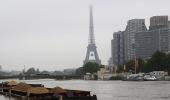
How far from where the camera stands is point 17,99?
6372 centimetres

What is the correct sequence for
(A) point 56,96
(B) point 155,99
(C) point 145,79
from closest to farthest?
(A) point 56,96
(B) point 155,99
(C) point 145,79

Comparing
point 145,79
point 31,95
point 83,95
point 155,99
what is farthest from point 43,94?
point 145,79

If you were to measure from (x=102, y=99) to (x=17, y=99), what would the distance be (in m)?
12.4

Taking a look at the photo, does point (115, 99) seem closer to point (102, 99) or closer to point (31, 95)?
point (102, 99)

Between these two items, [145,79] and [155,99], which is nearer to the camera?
[155,99]

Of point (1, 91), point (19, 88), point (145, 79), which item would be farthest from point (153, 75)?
point (19, 88)

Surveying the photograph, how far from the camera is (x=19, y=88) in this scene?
71.7 m

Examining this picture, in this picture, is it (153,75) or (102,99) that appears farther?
(153,75)

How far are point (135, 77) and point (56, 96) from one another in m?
142

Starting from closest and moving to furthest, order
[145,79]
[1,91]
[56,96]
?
[56,96] < [1,91] < [145,79]

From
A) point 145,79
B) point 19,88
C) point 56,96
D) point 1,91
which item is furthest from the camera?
point 145,79

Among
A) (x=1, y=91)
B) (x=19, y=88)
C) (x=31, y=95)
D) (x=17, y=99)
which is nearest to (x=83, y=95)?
(x=31, y=95)

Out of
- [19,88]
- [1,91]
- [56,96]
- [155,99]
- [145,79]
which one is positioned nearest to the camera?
[56,96]

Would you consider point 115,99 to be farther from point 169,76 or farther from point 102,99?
point 169,76
